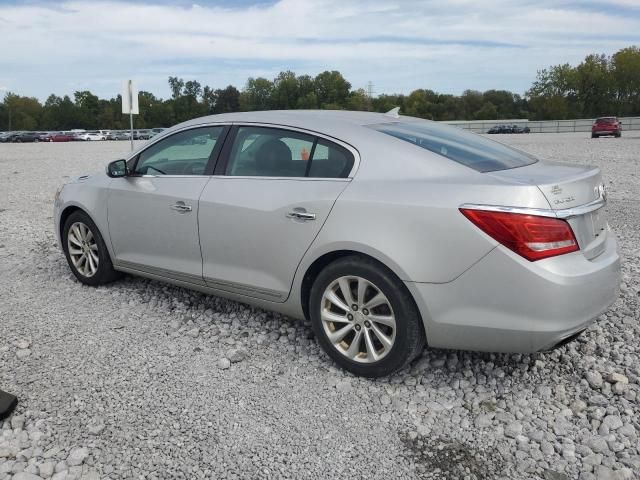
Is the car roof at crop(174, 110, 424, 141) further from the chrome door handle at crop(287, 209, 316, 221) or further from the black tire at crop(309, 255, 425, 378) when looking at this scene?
the black tire at crop(309, 255, 425, 378)

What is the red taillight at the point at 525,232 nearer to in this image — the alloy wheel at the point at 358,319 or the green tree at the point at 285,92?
the alloy wheel at the point at 358,319

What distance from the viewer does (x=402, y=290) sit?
11.5ft

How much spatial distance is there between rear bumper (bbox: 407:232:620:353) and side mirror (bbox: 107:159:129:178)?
278cm

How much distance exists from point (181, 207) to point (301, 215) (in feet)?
3.79

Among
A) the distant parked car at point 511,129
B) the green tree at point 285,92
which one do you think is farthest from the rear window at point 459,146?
the green tree at point 285,92

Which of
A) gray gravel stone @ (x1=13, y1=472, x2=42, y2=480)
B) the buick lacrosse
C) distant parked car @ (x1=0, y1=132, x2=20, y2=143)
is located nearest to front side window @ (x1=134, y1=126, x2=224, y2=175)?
the buick lacrosse

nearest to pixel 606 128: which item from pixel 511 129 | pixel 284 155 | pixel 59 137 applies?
pixel 511 129

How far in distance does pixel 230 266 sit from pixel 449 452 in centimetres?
195

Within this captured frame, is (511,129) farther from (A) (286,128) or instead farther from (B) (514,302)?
(B) (514,302)

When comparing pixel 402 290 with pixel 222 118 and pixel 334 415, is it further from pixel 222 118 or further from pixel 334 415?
pixel 222 118

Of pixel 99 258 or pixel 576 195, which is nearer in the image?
pixel 576 195

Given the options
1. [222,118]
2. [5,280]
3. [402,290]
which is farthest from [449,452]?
[5,280]

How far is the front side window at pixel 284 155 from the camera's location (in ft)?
12.8

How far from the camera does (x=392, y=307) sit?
3527 millimetres
